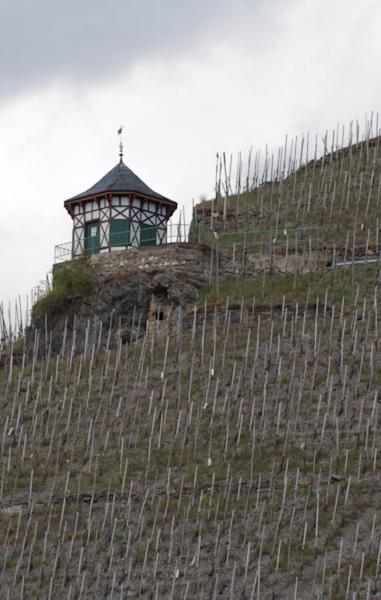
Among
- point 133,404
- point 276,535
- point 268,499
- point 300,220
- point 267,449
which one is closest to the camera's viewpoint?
point 276,535

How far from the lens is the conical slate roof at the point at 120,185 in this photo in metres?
46.3

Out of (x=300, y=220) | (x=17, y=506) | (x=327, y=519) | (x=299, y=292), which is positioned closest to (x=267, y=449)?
(x=327, y=519)

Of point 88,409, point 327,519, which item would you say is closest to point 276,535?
point 327,519

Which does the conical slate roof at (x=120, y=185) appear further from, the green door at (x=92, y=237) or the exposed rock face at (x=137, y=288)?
the exposed rock face at (x=137, y=288)

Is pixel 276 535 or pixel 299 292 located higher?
pixel 299 292

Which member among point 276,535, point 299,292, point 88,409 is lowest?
point 276,535

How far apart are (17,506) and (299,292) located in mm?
13255

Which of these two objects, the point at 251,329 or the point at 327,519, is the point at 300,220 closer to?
the point at 251,329

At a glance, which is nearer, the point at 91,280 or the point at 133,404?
the point at 133,404

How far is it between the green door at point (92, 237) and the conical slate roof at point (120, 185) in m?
0.97

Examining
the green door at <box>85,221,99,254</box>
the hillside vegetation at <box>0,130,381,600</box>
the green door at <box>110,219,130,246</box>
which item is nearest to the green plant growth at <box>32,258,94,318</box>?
the hillside vegetation at <box>0,130,381,600</box>

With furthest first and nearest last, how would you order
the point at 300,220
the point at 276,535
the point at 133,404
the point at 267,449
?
the point at 300,220 → the point at 133,404 → the point at 267,449 → the point at 276,535

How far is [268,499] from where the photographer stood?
30156mm

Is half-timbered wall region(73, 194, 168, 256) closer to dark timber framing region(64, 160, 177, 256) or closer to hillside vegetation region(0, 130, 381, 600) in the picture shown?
dark timber framing region(64, 160, 177, 256)
